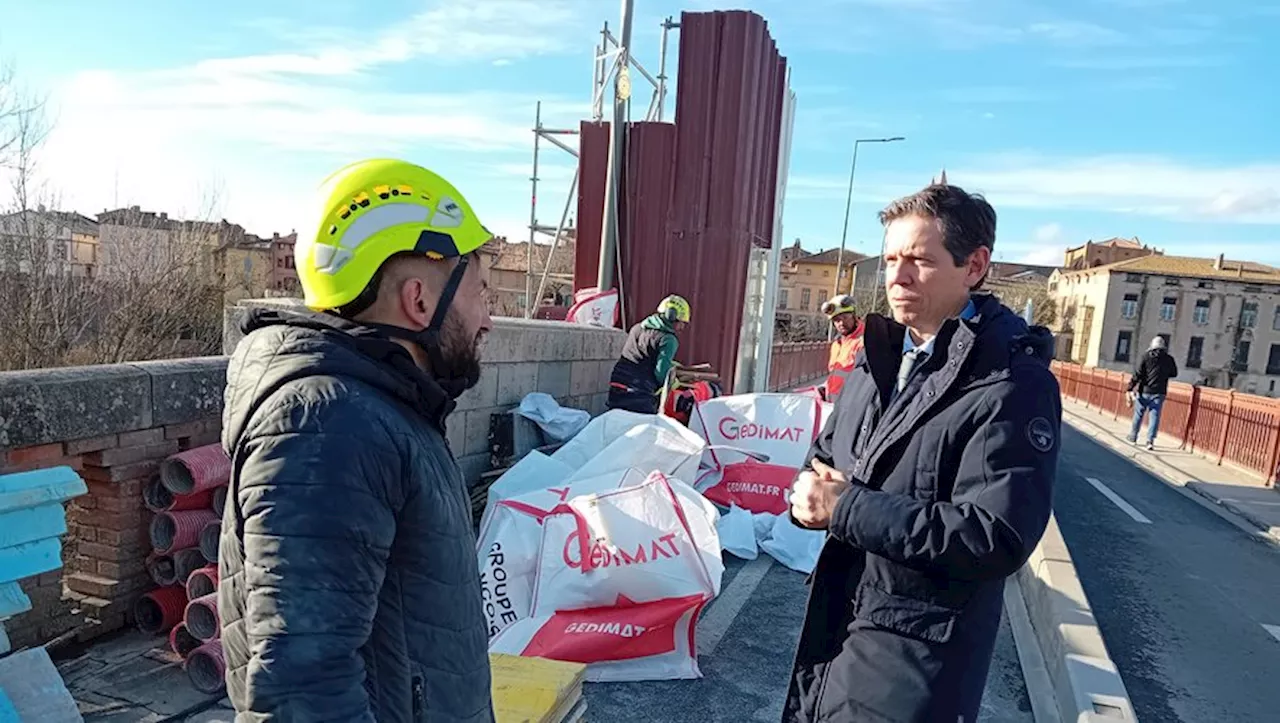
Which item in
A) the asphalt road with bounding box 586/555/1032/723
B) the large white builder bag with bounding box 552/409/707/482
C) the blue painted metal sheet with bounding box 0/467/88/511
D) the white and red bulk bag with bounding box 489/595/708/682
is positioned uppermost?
the blue painted metal sheet with bounding box 0/467/88/511

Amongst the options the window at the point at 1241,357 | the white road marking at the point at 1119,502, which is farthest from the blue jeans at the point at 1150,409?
the window at the point at 1241,357

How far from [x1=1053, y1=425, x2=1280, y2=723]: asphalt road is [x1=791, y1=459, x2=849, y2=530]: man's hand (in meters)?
3.94

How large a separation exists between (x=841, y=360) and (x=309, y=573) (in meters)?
6.90

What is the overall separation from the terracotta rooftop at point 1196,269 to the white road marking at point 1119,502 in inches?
2381

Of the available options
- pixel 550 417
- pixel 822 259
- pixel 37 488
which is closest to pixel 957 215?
pixel 37 488

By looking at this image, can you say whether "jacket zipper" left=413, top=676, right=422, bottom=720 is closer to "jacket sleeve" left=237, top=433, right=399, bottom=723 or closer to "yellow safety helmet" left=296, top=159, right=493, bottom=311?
"jacket sleeve" left=237, top=433, right=399, bottom=723

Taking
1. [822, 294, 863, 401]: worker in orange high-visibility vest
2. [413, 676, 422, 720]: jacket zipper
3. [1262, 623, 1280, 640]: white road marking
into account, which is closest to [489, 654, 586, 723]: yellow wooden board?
[413, 676, 422, 720]: jacket zipper

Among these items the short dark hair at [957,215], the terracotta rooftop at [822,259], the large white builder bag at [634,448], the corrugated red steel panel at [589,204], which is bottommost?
the large white builder bag at [634,448]

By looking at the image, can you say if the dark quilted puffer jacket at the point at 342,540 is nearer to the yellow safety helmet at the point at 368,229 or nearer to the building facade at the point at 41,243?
the yellow safety helmet at the point at 368,229

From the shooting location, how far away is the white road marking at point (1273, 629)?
19.9 ft

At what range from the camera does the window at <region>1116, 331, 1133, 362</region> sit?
62.4 meters

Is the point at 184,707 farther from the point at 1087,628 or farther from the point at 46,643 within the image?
the point at 1087,628

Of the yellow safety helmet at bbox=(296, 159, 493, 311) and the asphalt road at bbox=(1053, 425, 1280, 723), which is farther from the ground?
the yellow safety helmet at bbox=(296, 159, 493, 311)

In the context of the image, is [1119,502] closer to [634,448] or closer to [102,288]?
[634,448]
